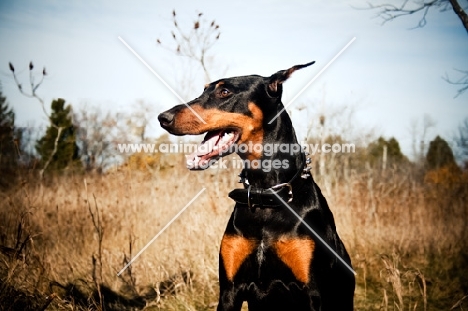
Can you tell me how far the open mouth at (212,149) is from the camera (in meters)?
2.55

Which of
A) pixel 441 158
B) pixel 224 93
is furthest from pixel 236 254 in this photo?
pixel 441 158

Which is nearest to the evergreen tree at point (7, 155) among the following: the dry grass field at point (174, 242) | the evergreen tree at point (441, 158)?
the dry grass field at point (174, 242)

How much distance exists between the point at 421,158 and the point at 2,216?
555 inches

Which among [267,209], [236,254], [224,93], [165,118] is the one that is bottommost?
[236,254]

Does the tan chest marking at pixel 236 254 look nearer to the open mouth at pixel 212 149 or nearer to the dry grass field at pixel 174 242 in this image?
the open mouth at pixel 212 149

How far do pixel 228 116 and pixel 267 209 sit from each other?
70 centimetres

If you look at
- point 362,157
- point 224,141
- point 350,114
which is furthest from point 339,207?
point 362,157

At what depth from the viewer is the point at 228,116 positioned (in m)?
2.62

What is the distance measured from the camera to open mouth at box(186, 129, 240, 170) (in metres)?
2.55

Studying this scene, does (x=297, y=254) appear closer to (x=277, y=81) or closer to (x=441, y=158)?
(x=277, y=81)

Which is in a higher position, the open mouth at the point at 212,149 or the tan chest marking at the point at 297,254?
the open mouth at the point at 212,149

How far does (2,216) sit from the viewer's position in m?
4.33

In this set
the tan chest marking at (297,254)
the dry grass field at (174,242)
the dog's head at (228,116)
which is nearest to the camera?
the tan chest marking at (297,254)

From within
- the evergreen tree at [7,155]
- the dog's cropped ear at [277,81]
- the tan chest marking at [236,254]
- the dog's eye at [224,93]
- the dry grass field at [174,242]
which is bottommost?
the dry grass field at [174,242]
